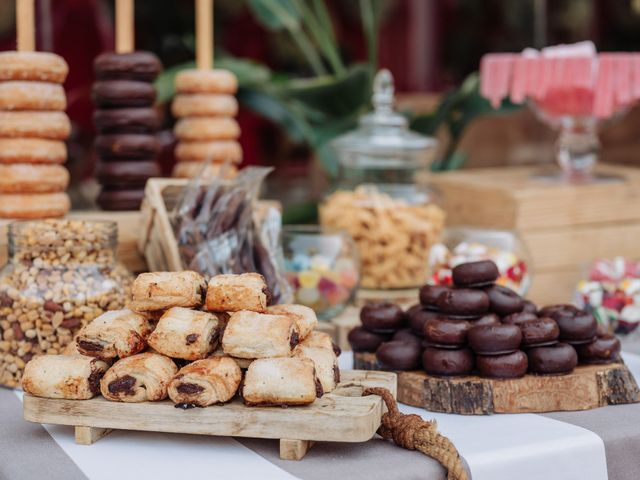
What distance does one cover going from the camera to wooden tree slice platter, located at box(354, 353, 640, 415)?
120cm

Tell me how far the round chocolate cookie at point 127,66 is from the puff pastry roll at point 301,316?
2.13ft

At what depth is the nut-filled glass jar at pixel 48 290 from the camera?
129cm

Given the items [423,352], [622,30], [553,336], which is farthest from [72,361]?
Result: [622,30]

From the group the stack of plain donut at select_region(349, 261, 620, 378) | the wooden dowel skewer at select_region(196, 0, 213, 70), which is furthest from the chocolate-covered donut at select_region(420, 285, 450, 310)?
the wooden dowel skewer at select_region(196, 0, 213, 70)

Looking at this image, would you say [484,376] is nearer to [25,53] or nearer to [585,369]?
[585,369]

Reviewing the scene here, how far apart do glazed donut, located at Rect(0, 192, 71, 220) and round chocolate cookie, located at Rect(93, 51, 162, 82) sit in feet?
0.82

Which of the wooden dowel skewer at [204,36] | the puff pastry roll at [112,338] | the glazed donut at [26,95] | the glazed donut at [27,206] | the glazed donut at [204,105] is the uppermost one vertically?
the wooden dowel skewer at [204,36]

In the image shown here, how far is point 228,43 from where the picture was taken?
4.30 metres

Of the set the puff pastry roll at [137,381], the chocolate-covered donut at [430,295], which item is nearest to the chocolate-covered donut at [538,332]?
the chocolate-covered donut at [430,295]

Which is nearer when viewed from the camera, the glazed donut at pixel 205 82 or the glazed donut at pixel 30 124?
the glazed donut at pixel 30 124

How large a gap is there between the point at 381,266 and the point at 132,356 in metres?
0.82

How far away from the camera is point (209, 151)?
1.75 metres

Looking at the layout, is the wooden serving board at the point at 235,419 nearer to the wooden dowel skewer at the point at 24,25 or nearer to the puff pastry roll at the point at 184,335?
the puff pastry roll at the point at 184,335

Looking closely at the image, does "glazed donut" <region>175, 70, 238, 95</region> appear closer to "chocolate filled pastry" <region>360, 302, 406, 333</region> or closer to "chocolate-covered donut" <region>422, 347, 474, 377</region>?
"chocolate filled pastry" <region>360, 302, 406, 333</region>
